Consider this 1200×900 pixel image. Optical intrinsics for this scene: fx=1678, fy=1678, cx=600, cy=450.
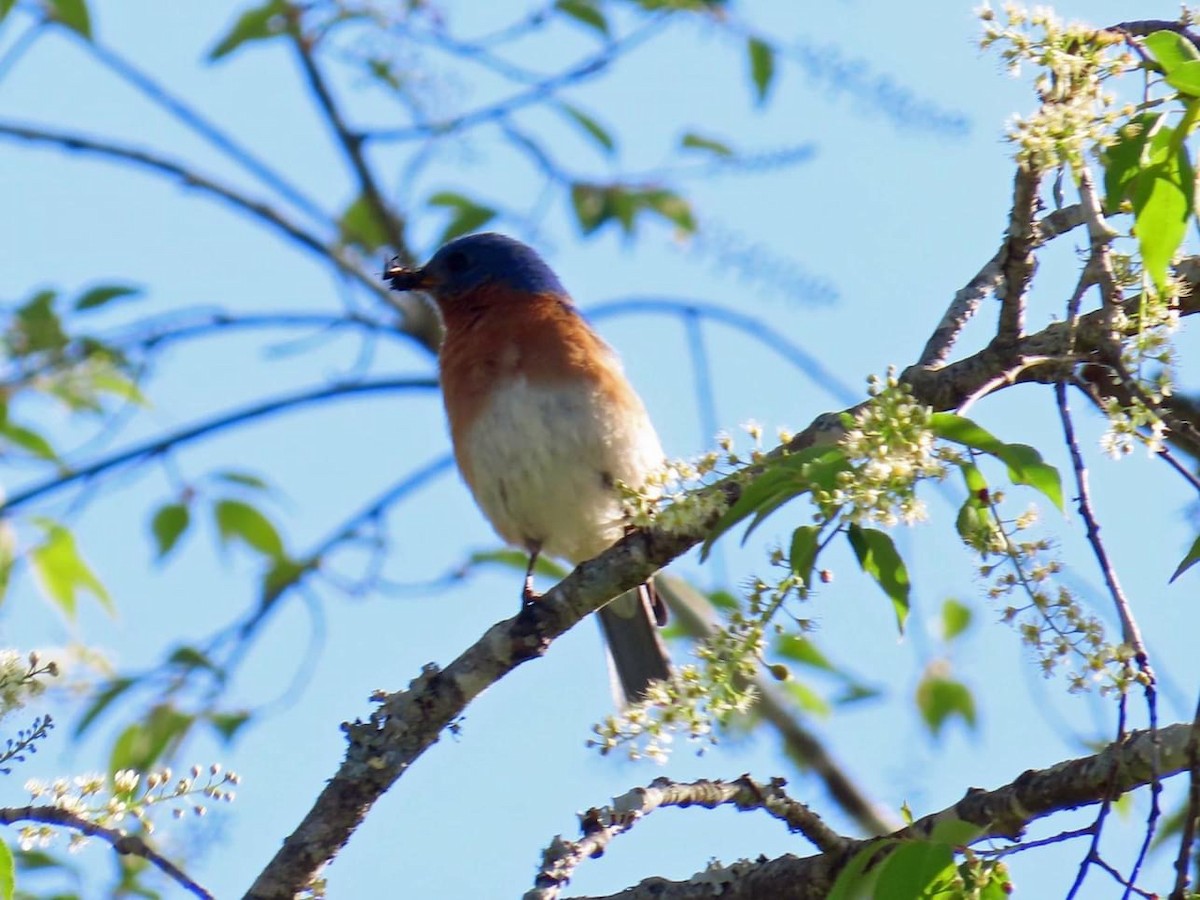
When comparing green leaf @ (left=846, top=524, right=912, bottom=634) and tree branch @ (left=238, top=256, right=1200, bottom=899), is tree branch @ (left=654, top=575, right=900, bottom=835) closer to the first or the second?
tree branch @ (left=238, top=256, right=1200, bottom=899)

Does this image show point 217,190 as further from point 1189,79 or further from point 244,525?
point 1189,79

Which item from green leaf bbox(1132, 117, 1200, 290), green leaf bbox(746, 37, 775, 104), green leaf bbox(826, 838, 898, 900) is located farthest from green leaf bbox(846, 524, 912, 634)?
green leaf bbox(746, 37, 775, 104)

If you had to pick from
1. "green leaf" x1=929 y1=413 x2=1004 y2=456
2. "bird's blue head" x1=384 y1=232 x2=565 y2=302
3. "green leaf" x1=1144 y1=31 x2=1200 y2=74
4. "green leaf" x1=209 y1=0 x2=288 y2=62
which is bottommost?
"green leaf" x1=929 y1=413 x2=1004 y2=456

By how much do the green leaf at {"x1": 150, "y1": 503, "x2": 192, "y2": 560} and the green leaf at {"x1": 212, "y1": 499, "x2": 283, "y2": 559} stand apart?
0.49ft

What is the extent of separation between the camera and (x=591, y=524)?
250 inches

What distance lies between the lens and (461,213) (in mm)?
8508

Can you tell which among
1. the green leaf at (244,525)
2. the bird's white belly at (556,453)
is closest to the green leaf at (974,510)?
the bird's white belly at (556,453)

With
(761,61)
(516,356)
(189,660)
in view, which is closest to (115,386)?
(189,660)

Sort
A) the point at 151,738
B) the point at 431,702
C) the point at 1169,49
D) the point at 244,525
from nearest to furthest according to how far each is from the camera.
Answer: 1. the point at 1169,49
2. the point at 431,702
3. the point at 151,738
4. the point at 244,525

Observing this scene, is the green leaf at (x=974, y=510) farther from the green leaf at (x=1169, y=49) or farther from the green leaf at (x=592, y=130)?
the green leaf at (x=592, y=130)

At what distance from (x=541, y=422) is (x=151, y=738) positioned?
2591 mm

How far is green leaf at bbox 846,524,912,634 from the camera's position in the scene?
295 cm

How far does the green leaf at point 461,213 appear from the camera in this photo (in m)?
8.36

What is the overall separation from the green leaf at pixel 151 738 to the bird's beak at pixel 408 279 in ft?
7.03
